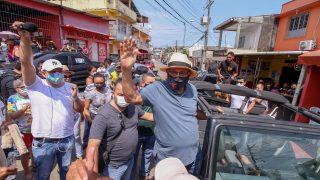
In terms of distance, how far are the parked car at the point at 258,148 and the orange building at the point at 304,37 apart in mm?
5425

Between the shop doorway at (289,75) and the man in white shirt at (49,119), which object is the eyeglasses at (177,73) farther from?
the shop doorway at (289,75)

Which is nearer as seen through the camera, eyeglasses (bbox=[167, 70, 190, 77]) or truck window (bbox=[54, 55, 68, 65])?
eyeglasses (bbox=[167, 70, 190, 77])

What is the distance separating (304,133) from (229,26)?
22.5 metres

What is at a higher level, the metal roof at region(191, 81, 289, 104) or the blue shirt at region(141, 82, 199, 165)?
the metal roof at region(191, 81, 289, 104)

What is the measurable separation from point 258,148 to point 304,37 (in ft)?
50.8

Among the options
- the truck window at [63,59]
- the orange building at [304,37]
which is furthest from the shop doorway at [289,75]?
the truck window at [63,59]

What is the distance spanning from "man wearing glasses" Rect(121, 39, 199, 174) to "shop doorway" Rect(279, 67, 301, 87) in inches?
577

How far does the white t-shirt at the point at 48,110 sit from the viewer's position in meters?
2.95

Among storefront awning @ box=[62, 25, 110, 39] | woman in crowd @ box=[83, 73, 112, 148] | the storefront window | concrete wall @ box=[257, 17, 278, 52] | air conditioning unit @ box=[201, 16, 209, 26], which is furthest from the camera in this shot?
the storefront window

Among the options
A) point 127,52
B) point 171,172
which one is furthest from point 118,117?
point 171,172

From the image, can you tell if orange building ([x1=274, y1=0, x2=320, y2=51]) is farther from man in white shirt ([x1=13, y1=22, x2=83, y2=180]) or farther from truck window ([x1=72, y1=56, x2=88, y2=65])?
man in white shirt ([x1=13, y1=22, x2=83, y2=180])

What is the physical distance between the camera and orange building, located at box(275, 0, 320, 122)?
25.0 ft

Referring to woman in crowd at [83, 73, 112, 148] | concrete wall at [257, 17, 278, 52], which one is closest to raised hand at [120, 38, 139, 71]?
woman in crowd at [83, 73, 112, 148]

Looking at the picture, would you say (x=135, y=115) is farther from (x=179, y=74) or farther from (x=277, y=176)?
(x=277, y=176)
